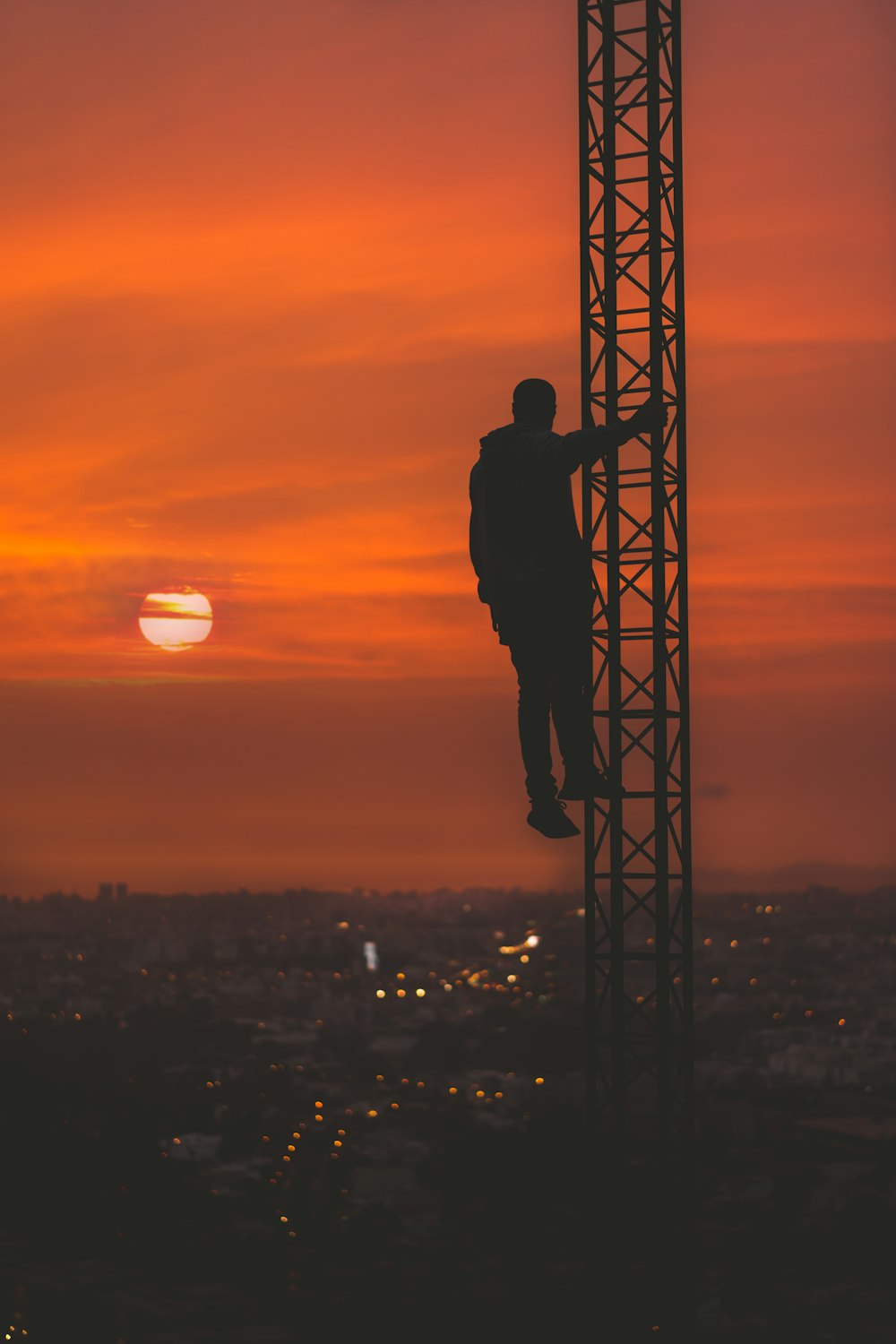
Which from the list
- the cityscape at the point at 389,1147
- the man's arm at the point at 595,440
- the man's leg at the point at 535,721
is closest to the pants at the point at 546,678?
the man's leg at the point at 535,721

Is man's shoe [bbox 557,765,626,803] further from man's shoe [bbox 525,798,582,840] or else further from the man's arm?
the man's arm

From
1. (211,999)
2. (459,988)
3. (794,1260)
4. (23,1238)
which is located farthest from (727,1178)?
(459,988)

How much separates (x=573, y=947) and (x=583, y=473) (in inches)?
5004

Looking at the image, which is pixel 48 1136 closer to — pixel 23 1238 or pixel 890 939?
pixel 23 1238

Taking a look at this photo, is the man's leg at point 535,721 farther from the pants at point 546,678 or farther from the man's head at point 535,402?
the man's head at point 535,402

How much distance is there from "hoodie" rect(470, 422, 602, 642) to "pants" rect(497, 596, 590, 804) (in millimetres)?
113

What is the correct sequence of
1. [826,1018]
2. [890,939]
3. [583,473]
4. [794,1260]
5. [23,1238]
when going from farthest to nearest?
[890,939] < [826,1018] < [23,1238] < [794,1260] < [583,473]

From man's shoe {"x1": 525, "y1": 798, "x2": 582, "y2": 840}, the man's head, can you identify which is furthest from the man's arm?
man's shoe {"x1": 525, "y1": 798, "x2": 582, "y2": 840}

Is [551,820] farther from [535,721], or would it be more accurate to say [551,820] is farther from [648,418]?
[648,418]

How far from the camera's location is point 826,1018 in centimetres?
9900

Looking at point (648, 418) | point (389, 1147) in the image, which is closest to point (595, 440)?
point (648, 418)

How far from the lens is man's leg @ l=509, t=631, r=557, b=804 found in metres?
9.73

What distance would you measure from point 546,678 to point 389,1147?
51832mm

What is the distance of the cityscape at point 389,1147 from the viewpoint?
37906 millimetres
